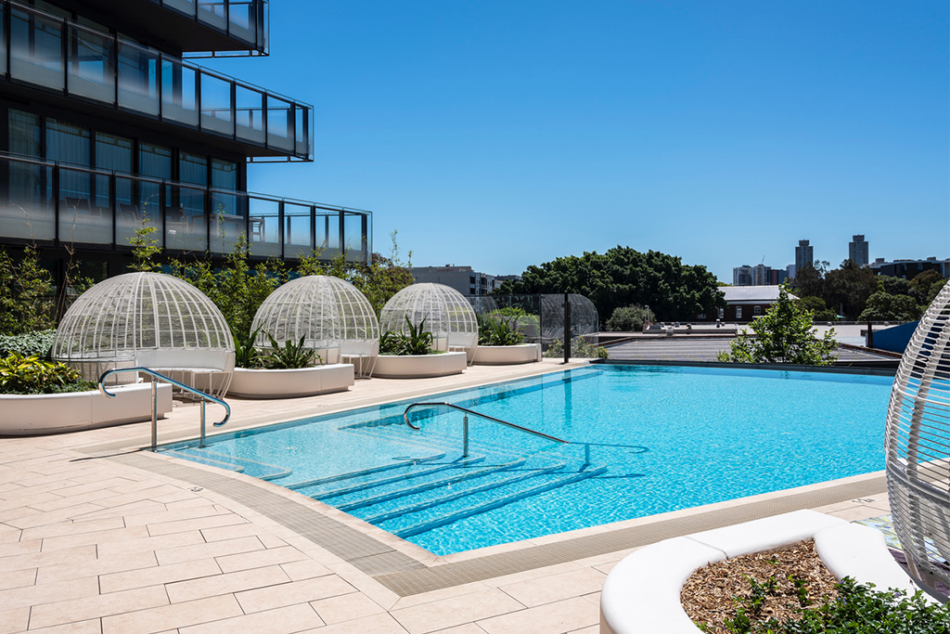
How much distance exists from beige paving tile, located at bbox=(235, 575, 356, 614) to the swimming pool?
165 cm

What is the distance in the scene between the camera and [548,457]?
7965mm

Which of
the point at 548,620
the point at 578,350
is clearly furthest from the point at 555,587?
the point at 578,350

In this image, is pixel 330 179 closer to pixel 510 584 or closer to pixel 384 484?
pixel 384 484

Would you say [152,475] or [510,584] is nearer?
[510,584]

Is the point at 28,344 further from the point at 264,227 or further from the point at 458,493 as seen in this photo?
the point at 264,227

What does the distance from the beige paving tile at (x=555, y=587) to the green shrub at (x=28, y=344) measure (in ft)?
32.0

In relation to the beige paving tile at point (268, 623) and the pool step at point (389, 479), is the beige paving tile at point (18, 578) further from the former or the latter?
the pool step at point (389, 479)

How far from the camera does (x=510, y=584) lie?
355 cm

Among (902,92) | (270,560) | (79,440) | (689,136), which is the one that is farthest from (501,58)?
(270,560)

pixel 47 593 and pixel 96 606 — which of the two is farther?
pixel 47 593

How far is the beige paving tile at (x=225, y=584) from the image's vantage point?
11.3ft

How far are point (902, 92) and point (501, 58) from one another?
33.7ft

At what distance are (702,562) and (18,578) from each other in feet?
12.4

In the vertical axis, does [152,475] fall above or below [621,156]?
below
